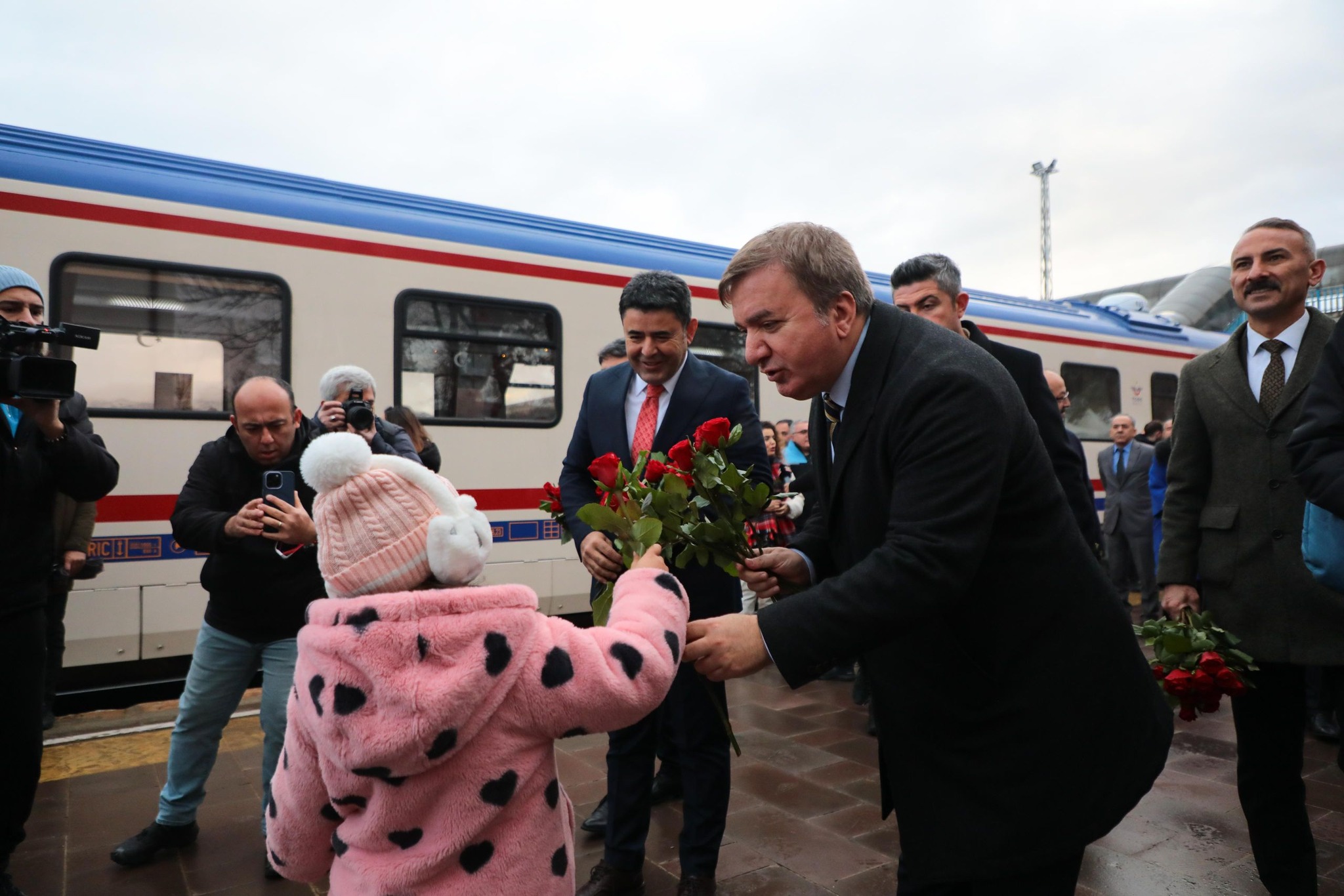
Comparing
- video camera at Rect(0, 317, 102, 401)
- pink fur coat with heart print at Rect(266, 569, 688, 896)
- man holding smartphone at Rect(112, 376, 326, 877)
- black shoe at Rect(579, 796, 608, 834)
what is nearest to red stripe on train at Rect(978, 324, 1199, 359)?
black shoe at Rect(579, 796, 608, 834)

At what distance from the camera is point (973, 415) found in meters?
1.54

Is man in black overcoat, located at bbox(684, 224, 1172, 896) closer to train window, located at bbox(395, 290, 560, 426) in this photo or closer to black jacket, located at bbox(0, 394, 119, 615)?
black jacket, located at bbox(0, 394, 119, 615)

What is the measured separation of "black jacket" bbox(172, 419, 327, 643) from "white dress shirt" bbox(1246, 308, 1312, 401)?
131 inches

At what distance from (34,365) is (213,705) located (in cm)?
145

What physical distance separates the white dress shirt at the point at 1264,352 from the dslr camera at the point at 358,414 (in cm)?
343

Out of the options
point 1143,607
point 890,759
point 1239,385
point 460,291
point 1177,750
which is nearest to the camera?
point 890,759

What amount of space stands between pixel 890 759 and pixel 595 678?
2.14 feet

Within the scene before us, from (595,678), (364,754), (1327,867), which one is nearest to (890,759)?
(595,678)

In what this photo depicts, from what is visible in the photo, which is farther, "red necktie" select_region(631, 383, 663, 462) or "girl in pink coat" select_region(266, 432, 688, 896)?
"red necktie" select_region(631, 383, 663, 462)

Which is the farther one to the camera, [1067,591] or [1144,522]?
[1144,522]

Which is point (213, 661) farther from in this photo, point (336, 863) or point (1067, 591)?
point (1067, 591)

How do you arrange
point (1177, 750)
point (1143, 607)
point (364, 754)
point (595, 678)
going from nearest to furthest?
point (364, 754)
point (595, 678)
point (1177, 750)
point (1143, 607)

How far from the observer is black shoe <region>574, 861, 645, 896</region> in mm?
2883

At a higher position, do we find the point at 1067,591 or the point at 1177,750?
the point at 1067,591
